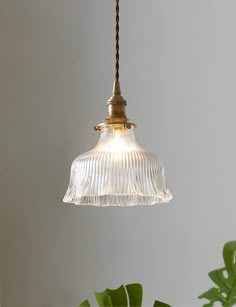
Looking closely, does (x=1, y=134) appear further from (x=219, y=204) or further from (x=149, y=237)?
(x=219, y=204)

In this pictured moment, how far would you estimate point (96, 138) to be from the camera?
6.17ft

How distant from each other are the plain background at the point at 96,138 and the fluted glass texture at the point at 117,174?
0.54 meters

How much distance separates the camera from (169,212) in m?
1.93

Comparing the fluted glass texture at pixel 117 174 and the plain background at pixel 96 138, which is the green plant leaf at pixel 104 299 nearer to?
the fluted glass texture at pixel 117 174


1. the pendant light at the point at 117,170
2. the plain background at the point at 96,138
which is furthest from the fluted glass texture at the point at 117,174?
the plain background at the point at 96,138

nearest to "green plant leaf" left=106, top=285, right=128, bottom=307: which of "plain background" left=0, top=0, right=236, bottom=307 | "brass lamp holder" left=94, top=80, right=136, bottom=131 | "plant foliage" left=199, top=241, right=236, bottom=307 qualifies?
"plant foliage" left=199, top=241, right=236, bottom=307

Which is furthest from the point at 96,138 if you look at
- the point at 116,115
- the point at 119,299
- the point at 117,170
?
the point at 119,299

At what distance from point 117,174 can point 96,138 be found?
2.11 ft

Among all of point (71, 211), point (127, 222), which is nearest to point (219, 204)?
point (127, 222)

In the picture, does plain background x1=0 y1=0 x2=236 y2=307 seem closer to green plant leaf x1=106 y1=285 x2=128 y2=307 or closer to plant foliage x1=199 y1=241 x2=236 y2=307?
green plant leaf x1=106 y1=285 x2=128 y2=307

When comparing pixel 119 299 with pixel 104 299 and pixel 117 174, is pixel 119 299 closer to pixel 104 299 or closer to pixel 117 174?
pixel 104 299

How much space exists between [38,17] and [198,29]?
0.56 m

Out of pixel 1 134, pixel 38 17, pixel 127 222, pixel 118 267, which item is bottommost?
pixel 118 267

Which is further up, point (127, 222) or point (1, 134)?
point (1, 134)
